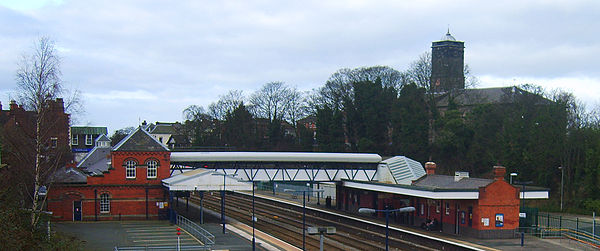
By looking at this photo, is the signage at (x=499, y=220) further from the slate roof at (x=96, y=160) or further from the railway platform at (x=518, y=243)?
the slate roof at (x=96, y=160)

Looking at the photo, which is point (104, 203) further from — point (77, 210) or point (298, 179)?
point (298, 179)

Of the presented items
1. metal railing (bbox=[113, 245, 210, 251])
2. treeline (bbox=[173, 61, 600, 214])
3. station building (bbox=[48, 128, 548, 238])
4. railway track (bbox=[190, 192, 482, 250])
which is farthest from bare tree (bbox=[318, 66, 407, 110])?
metal railing (bbox=[113, 245, 210, 251])

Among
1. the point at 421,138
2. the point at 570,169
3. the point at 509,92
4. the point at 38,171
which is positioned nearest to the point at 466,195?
the point at 570,169

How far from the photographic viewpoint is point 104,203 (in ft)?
168

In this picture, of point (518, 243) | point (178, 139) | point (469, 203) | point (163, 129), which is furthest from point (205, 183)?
point (163, 129)

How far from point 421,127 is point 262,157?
102 ft

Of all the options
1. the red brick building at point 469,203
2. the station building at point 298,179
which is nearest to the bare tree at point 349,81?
the station building at point 298,179

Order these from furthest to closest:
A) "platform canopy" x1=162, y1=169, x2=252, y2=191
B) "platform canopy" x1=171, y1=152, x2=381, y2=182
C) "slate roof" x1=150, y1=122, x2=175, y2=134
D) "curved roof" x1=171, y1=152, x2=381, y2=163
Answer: "slate roof" x1=150, y1=122, x2=175, y2=134 → "platform canopy" x1=171, y1=152, x2=381, y2=182 → "curved roof" x1=171, y1=152, x2=381, y2=163 → "platform canopy" x1=162, y1=169, x2=252, y2=191

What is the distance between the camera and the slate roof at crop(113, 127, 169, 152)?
169 feet

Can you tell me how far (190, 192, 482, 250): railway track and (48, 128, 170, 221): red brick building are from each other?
29.8ft

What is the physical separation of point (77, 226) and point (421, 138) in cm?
4781

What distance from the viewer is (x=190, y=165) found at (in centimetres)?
5662

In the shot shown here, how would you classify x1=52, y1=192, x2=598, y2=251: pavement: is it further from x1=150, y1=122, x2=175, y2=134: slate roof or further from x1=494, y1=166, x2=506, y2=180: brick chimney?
x1=150, y1=122, x2=175, y2=134: slate roof

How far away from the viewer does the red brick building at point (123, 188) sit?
4988 cm
